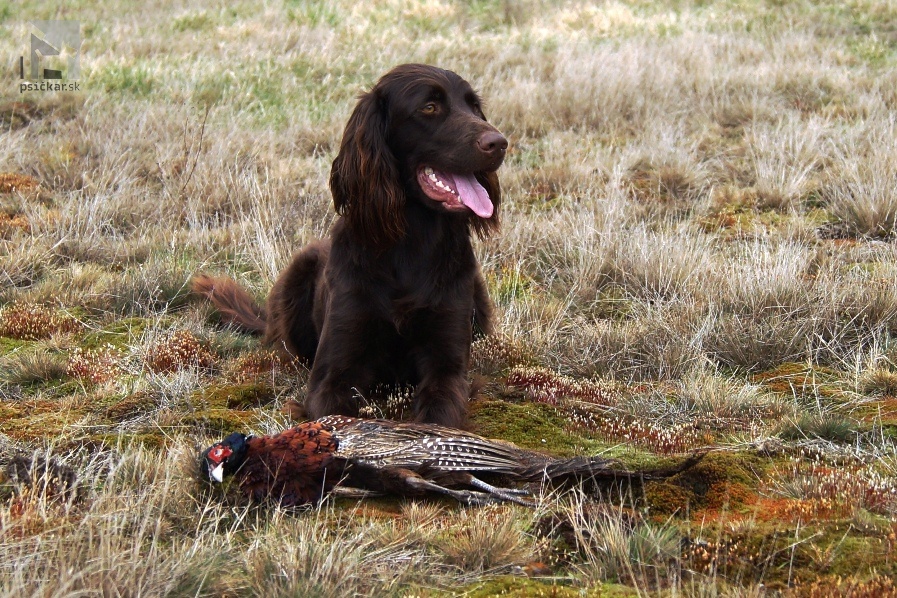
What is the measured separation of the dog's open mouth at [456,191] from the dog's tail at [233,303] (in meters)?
1.64

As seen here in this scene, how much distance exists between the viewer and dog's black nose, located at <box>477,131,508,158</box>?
346cm

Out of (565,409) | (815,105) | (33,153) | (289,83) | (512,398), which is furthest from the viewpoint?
(289,83)

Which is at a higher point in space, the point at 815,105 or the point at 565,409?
the point at 815,105

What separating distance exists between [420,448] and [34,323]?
278 centimetres

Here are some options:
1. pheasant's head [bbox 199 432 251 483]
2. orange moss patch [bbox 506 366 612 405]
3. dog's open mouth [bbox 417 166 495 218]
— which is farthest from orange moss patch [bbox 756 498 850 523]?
dog's open mouth [bbox 417 166 495 218]

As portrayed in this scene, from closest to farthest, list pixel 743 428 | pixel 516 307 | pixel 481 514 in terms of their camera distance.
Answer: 1. pixel 481 514
2. pixel 743 428
3. pixel 516 307

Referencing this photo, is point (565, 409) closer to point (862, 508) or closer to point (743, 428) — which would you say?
point (743, 428)

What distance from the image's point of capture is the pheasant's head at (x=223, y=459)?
99.3 inches

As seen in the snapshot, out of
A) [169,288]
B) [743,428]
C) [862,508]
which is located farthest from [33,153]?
[862,508]

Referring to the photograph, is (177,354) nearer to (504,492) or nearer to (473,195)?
(473,195)

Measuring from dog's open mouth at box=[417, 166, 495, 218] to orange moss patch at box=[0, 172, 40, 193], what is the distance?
4.40m

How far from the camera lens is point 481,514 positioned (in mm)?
2418

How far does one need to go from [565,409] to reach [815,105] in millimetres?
6838

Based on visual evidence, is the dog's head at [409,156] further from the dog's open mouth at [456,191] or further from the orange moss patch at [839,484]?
the orange moss patch at [839,484]
